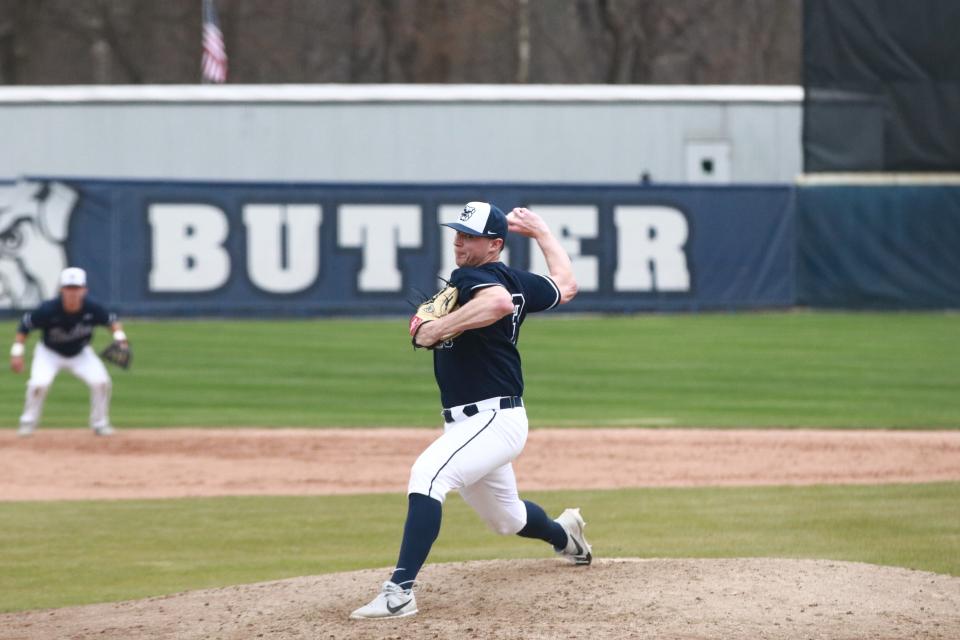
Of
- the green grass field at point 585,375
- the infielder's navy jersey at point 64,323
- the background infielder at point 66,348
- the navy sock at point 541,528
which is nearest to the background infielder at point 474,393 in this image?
the navy sock at point 541,528

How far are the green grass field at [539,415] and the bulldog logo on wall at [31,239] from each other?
7.13 ft

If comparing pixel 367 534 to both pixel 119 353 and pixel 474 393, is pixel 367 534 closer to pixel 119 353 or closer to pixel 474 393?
pixel 474 393

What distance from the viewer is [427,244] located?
88.7 ft

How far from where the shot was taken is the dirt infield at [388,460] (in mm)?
12484

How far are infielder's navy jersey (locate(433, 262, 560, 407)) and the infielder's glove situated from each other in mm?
71

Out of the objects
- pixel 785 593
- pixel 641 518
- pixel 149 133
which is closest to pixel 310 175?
pixel 149 133

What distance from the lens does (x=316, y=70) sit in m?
55.1

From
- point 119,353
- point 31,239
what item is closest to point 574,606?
point 119,353

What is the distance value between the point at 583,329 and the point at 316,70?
31.9m

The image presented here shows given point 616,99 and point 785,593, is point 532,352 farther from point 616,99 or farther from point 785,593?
point 785,593

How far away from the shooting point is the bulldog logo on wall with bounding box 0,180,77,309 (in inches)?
1025

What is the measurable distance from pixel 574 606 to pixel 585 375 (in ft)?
43.5

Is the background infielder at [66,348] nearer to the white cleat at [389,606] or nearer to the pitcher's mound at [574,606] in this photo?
the pitcher's mound at [574,606]

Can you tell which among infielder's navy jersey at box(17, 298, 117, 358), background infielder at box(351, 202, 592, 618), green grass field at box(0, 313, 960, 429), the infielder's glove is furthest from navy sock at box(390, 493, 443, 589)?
green grass field at box(0, 313, 960, 429)
